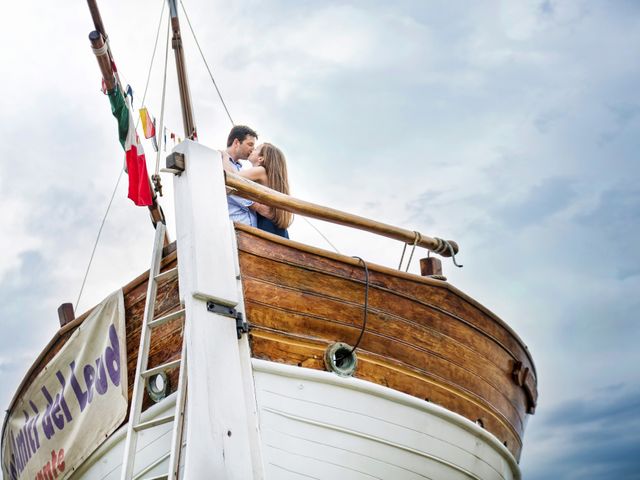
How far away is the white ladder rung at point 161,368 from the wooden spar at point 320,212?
41.3 inches

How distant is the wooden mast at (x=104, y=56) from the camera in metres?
7.19

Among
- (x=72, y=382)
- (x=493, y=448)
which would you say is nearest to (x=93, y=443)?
(x=72, y=382)

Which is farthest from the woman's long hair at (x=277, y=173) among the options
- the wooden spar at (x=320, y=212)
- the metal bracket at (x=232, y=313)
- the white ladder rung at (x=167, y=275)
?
the metal bracket at (x=232, y=313)

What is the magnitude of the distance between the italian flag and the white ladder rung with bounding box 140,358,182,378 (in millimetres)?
2271

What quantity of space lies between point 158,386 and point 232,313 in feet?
2.20

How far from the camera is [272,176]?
20.7 feet

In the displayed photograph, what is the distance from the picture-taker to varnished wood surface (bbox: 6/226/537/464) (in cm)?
507

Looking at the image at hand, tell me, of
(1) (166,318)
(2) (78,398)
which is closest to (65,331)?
(2) (78,398)

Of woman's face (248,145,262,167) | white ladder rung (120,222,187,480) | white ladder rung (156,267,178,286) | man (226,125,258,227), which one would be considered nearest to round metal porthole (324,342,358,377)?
white ladder rung (120,222,187,480)

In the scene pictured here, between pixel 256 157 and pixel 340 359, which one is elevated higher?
pixel 256 157

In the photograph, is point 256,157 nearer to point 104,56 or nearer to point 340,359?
point 340,359

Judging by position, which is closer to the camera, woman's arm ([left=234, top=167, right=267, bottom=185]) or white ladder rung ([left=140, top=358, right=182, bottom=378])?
white ladder rung ([left=140, top=358, right=182, bottom=378])

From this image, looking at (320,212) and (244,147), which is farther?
(244,147)

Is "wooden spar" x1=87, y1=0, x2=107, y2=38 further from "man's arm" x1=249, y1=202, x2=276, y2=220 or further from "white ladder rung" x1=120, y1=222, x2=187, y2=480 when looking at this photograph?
"white ladder rung" x1=120, y1=222, x2=187, y2=480
